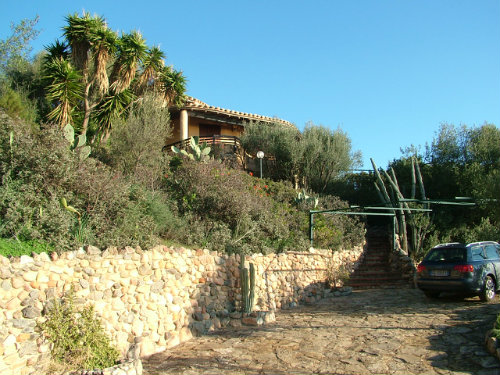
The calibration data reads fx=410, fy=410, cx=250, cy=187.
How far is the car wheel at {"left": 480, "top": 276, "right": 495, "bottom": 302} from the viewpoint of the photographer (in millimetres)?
10602

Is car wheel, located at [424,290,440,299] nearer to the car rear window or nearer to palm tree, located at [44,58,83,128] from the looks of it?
the car rear window

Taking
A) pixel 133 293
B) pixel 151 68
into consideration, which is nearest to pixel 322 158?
pixel 151 68

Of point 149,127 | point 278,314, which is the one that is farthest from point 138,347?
point 149,127

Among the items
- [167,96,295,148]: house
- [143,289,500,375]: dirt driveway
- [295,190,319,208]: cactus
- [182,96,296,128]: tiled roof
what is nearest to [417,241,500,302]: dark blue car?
[143,289,500,375]: dirt driveway

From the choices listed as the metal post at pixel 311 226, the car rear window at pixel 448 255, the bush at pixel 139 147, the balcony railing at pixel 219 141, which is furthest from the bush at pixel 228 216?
the balcony railing at pixel 219 141

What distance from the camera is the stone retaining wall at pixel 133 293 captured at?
589 cm

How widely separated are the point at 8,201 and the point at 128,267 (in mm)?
2505

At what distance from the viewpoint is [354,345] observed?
7852 mm

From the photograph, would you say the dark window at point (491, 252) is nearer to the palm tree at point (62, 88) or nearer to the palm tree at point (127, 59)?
the palm tree at point (127, 59)

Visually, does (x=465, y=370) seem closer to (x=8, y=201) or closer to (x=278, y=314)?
(x=278, y=314)

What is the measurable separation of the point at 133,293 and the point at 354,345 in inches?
171

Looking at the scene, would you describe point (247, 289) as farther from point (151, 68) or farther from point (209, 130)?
point (209, 130)

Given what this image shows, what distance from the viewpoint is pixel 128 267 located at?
25.9 feet

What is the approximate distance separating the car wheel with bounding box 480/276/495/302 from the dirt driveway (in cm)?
24
